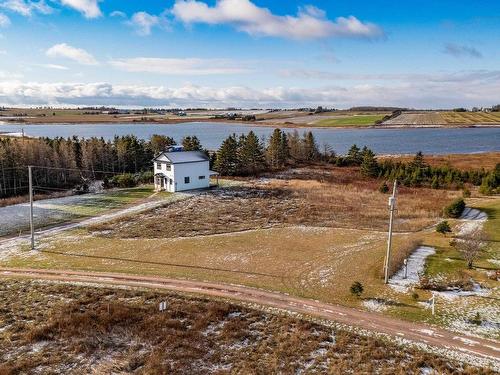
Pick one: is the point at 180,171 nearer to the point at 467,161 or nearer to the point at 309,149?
the point at 309,149

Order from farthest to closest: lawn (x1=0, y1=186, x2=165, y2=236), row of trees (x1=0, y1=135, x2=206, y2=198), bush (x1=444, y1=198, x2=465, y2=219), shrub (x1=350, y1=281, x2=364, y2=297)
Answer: row of trees (x1=0, y1=135, x2=206, y2=198) < lawn (x1=0, y1=186, x2=165, y2=236) < bush (x1=444, y1=198, x2=465, y2=219) < shrub (x1=350, y1=281, x2=364, y2=297)

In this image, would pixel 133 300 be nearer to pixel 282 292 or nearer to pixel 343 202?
pixel 282 292

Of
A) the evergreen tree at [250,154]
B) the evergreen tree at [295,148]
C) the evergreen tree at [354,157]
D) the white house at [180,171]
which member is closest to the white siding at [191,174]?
the white house at [180,171]

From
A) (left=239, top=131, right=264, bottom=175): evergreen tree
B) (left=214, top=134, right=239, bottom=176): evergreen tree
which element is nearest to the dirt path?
(left=214, top=134, right=239, bottom=176): evergreen tree

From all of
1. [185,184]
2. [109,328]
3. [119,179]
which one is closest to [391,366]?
[109,328]

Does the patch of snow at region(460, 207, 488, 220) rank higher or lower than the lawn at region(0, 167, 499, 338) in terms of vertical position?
higher

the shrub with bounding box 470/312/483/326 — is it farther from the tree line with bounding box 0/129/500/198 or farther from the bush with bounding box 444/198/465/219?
the tree line with bounding box 0/129/500/198
